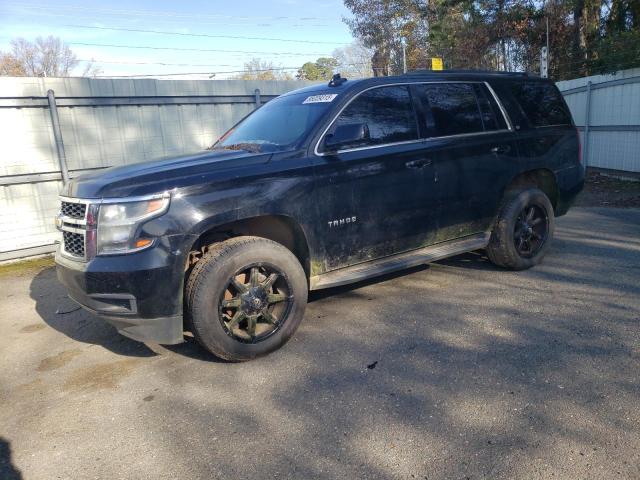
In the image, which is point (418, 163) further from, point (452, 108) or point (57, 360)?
point (57, 360)

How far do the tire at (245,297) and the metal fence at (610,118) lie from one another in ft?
31.2

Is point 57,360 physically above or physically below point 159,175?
below

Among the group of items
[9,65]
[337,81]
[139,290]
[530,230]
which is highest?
[9,65]

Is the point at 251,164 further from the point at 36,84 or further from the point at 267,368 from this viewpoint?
the point at 36,84

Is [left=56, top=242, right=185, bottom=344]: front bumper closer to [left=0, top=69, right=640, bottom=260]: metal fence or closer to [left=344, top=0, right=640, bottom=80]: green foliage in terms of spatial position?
[left=0, top=69, right=640, bottom=260]: metal fence

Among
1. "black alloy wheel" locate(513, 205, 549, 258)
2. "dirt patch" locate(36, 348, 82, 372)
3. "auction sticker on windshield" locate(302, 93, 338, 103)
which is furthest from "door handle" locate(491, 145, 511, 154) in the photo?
"dirt patch" locate(36, 348, 82, 372)

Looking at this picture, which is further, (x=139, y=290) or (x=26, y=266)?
(x=26, y=266)

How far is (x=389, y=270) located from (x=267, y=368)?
1.38 meters

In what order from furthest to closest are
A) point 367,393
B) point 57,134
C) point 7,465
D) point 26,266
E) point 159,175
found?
point 57,134 → point 26,266 → point 159,175 → point 367,393 → point 7,465

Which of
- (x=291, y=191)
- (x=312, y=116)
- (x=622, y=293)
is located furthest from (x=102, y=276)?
(x=622, y=293)

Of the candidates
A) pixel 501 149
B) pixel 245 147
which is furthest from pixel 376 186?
pixel 501 149

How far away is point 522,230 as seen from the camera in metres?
5.36

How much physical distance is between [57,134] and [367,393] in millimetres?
6482

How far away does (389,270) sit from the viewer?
4453 millimetres
